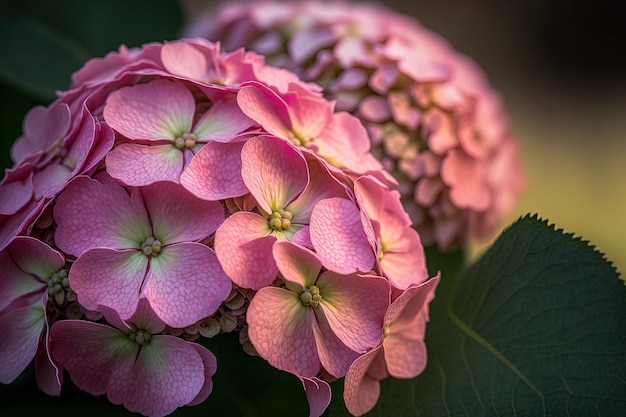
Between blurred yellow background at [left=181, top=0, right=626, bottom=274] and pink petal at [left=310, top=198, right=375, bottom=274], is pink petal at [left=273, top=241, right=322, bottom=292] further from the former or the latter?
blurred yellow background at [left=181, top=0, right=626, bottom=274]

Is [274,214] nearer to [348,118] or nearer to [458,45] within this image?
[348,118]

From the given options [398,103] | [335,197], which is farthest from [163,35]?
[335,197]

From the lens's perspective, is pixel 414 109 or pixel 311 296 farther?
pixel 414 109

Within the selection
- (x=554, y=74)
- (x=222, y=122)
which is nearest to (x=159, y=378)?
(x=222, y=122)

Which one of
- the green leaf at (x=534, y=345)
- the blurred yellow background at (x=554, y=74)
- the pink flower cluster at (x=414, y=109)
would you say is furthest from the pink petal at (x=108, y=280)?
the blurred yellow background at (x=554, y=74)

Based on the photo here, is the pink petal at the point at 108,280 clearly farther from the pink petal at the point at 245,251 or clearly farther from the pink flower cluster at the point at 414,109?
the pink flower cluster at the point at 414,109

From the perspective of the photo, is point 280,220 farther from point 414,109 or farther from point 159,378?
point 414,109
